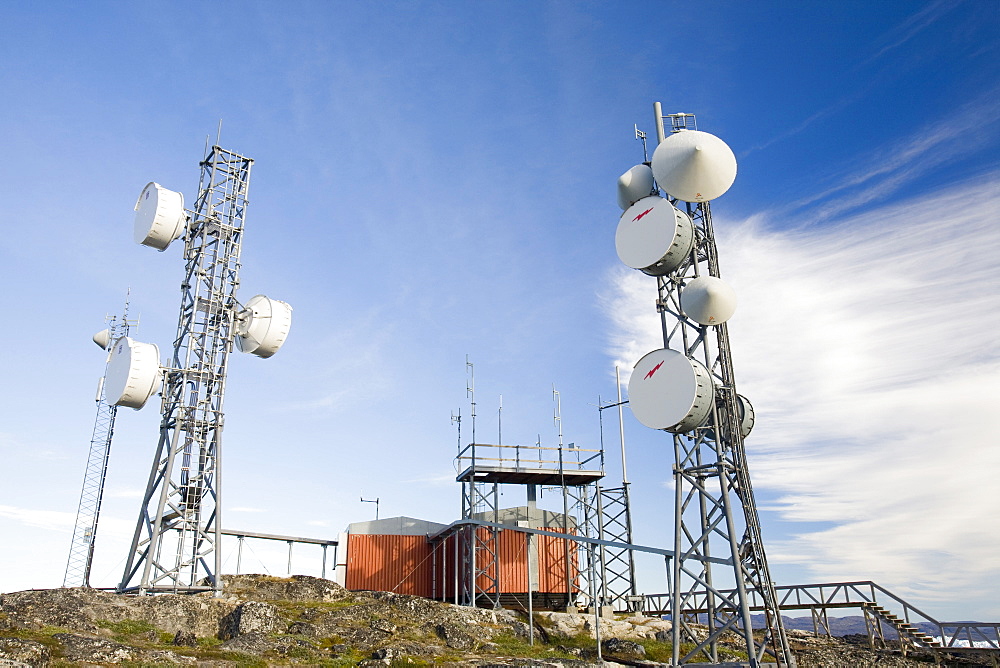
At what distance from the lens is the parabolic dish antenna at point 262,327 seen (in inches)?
1571

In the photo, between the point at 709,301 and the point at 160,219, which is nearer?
the point at 709,301

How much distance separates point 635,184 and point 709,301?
6.17m

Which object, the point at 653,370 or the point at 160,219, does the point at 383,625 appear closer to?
the point at 653,370

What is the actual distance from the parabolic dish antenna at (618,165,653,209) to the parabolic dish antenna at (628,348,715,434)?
6.75m

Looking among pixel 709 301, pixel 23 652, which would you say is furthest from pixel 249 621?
pixel 709 301

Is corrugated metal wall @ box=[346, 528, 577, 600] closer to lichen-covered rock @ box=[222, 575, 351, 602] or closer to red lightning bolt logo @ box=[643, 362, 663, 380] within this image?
lichen-covered rock @ box=[222, 575, 351, 602]

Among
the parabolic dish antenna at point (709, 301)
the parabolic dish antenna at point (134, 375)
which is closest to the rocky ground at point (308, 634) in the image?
the parabolic dish antenna at point (134, 375)

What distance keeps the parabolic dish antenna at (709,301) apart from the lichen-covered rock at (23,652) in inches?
918

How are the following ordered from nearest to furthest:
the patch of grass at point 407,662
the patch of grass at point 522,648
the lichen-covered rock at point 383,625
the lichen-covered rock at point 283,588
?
the patch of grass at point 407,662
the patch of grass at point 522,648
the lichen-covered rock at point 383,625
the lichen-covered rock at point 283,588

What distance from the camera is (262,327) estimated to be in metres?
39.9

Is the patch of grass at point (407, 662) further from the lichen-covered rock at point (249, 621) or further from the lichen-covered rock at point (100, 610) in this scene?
the lichen-covered rock at point (100, 610)

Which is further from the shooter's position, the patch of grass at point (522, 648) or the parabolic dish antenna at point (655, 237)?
the patch of grass at point (522, 648)

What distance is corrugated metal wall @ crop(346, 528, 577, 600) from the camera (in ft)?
149

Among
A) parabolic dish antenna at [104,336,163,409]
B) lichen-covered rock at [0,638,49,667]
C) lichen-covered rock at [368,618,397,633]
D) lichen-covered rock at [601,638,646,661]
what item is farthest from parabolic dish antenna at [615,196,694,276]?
lichen-covered rock at [0,638,49,667]
